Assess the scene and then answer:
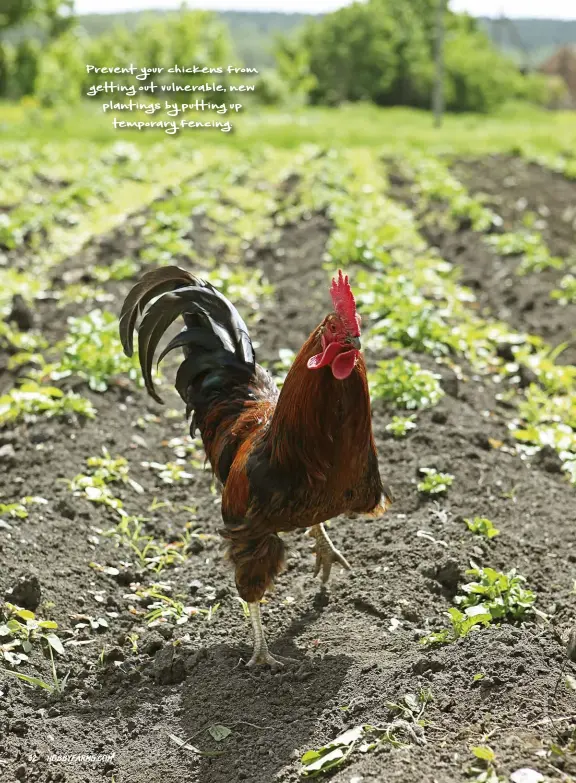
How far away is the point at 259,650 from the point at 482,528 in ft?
4.56

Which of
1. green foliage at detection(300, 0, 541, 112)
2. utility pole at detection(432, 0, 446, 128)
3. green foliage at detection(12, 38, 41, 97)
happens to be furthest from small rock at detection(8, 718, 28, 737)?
green foliage at detection(300, 0, 541, 112)

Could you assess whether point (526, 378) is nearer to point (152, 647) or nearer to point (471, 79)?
point (152, 647)

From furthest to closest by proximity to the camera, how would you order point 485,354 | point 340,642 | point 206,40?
point 206,40
point 485,354
point 340,642

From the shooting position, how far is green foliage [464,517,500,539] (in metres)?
4.39

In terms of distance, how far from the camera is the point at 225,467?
4.12m

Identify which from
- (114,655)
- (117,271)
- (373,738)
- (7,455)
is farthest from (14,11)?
(373,738)

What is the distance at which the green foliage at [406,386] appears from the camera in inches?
223

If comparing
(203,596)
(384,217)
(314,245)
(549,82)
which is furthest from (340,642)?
(549,82)

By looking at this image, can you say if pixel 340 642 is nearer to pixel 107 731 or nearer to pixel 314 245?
pixel 107 731

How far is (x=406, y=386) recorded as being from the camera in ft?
18.7

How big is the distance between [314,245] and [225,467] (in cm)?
599

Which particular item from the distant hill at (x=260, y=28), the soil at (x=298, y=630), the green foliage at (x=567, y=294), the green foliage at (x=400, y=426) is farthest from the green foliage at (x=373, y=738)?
the distant hill at (x=260, y=28)

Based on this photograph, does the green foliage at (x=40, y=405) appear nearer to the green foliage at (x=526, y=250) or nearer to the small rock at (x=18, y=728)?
the small rock at (x=18, y=728)

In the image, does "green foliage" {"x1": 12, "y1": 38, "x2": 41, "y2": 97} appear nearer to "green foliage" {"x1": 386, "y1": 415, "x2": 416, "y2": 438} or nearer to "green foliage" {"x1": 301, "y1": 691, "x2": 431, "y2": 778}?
"green foliage" {"x1": 386, "y1": 415, "x2": 416, "y2": 438}
